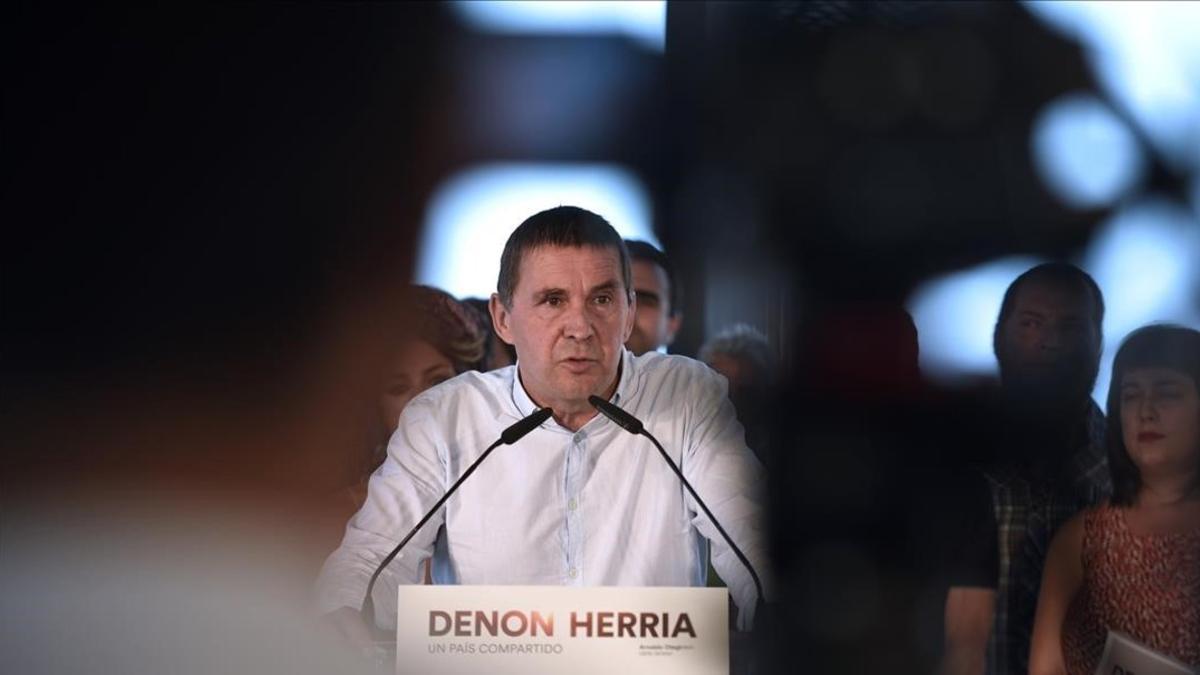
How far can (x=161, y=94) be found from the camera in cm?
289

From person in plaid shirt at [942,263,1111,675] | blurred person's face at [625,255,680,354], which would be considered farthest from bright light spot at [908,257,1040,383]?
blurred person's face at [625,255,680,354]

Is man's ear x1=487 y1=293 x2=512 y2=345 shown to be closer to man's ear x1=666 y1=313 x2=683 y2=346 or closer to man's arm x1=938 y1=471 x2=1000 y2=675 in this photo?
man's ear x1=666 y1=313 x2=683 y2=346

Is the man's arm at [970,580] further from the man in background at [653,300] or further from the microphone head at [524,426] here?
the microphone head at [524,426]

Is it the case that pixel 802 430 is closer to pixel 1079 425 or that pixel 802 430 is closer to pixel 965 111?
pixel 1079 425

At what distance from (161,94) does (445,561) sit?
1223 mm

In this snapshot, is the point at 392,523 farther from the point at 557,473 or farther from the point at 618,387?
the point at 618,387

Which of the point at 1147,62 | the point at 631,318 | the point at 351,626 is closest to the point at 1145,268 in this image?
the point at 1147,62

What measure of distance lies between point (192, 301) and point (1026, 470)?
1865 millimetres

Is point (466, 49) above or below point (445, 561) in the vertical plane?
above

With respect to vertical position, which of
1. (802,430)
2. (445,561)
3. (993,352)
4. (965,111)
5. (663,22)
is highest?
(663,22)

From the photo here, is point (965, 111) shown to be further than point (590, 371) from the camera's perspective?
Yes

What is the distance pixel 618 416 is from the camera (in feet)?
8.99

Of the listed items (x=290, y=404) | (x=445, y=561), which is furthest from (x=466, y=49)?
(x=445, y=561)

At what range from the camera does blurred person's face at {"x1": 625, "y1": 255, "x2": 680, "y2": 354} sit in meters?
2.78
